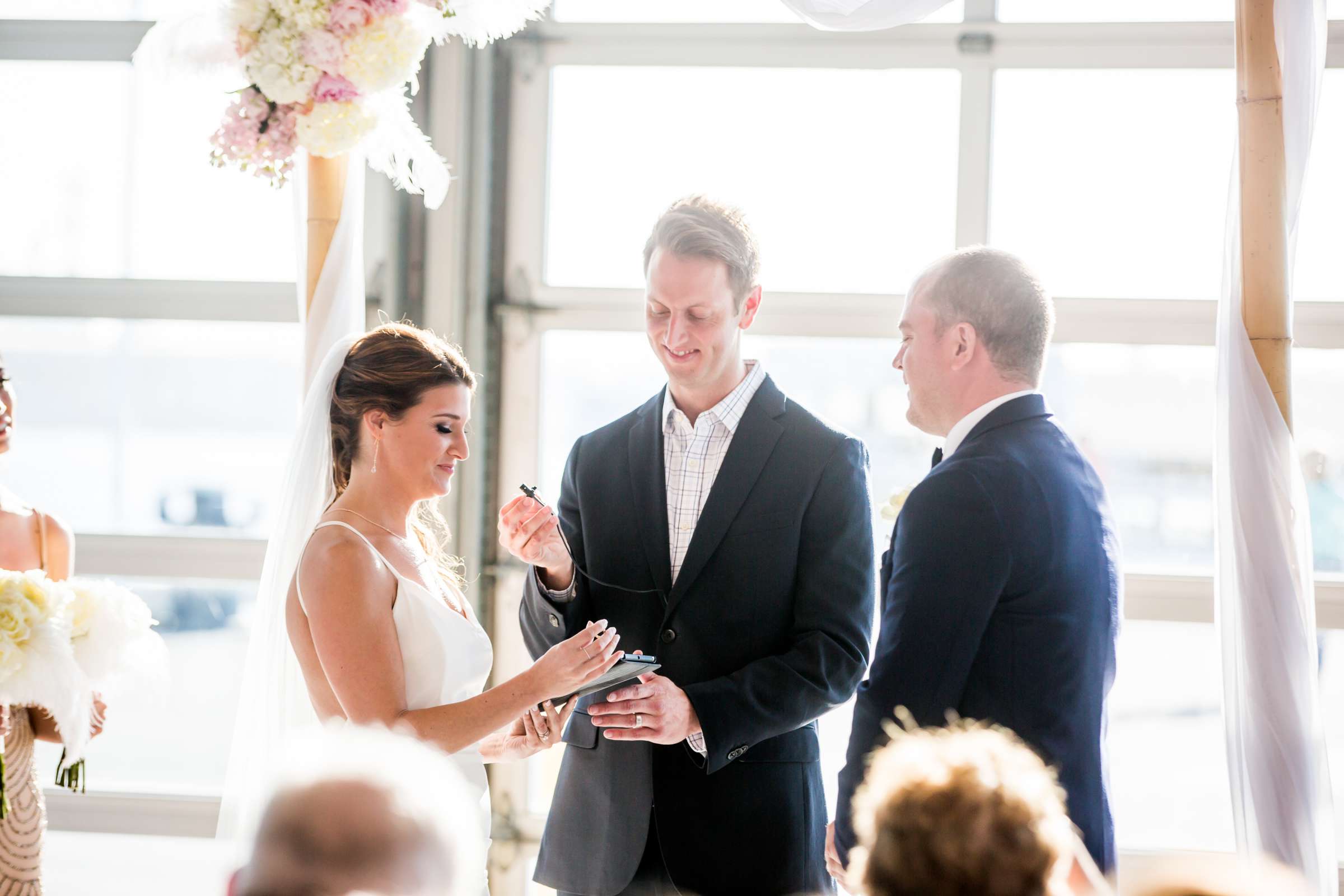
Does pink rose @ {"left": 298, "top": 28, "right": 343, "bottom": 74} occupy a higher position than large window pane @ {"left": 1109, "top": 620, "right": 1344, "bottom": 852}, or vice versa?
pink rose @ {"left": 298, "top": 28, "right": 343, "bottom": 74}

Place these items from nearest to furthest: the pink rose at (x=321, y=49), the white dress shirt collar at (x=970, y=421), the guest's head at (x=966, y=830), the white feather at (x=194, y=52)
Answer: the guest's head at (x=966, y=830) < the white dress shirt collar at (x=970, y=421) < the pink rose at (x=321, y=49) < the white feather at (x=194, y=52)

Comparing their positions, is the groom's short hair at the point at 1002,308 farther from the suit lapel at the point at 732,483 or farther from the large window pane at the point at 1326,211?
the large window pane at the point at 1326,211

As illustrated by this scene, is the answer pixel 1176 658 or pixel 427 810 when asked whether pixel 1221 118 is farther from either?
pixel 427 810

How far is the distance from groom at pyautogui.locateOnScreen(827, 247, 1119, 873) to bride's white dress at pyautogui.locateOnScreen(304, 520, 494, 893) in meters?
0.77

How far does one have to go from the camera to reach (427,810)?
0.96m

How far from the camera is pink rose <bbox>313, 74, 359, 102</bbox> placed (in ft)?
7.45

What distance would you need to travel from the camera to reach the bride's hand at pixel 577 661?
78.2 inches

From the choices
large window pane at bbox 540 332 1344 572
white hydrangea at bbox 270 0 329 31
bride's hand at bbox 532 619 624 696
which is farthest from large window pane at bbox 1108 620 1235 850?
white hydrangea at bbox 270 0 329 31

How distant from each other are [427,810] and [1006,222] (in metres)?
2.99

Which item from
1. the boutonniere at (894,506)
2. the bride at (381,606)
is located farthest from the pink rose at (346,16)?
the boutonniere at (894,506)

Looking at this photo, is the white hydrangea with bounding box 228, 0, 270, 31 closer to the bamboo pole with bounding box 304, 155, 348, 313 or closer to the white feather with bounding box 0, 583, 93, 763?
the bamboo pole with bounding box 304, 155, 348, 313

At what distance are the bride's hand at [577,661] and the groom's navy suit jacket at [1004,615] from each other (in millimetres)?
456

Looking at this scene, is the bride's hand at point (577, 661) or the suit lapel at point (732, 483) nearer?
the bride's hand at point (577, 661)

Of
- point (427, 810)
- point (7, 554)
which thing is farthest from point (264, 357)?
point (427, 810)
